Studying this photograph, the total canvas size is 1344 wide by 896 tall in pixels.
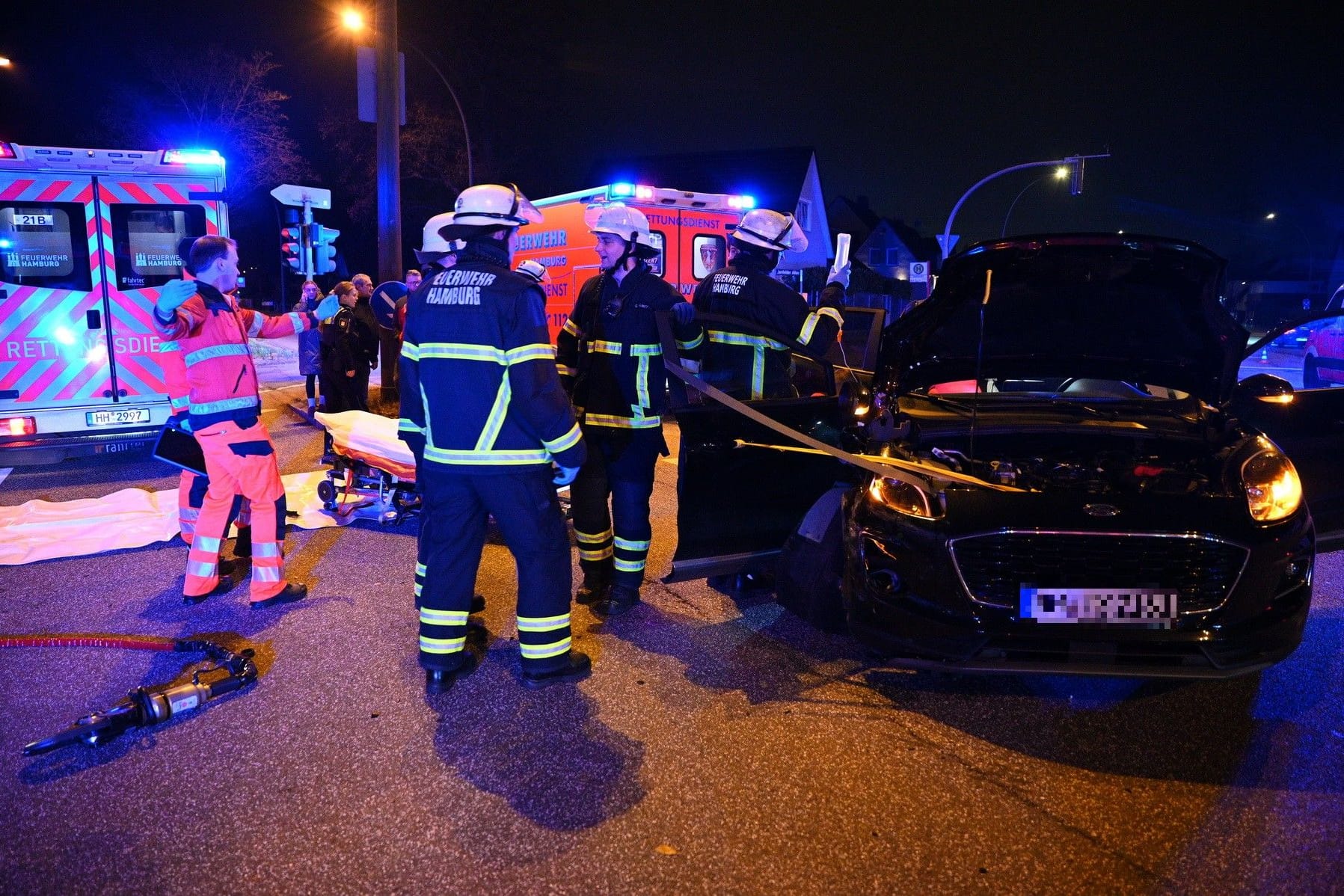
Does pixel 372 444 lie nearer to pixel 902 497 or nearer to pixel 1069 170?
pixel 902 497

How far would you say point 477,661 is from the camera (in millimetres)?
4047

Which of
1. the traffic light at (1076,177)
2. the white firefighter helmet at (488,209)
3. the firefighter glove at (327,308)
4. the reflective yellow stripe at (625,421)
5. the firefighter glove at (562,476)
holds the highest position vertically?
the traffic light at (1076,177)

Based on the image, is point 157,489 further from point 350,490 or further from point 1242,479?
point 1242,479

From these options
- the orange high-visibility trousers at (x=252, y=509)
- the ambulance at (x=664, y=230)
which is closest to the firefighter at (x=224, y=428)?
the orange high-visibility trousers at (x=252, y=509)

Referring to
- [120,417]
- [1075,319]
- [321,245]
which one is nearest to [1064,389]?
[1075,319]

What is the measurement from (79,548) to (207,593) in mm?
1493

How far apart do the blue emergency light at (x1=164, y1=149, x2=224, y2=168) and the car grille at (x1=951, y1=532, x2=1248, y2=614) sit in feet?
24.9

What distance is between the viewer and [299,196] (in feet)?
30.8

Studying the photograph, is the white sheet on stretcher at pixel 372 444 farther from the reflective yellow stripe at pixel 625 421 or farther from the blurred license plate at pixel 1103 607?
the blurred license plate at pixel 1103 607

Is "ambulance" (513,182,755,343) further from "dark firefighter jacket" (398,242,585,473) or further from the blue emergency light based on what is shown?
"dark firefighter jacket" (398,242,585,473)

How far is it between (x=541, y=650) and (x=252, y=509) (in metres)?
2.03

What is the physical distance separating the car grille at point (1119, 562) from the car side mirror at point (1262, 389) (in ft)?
5.08

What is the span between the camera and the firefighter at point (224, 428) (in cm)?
455

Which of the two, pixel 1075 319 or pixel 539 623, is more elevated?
pixel 1075 319
